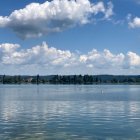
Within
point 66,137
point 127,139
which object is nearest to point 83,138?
point 66,137

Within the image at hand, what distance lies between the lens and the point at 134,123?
147 ft

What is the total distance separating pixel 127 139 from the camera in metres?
33.5

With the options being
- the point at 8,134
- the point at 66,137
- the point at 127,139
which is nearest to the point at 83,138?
the point at 66,137

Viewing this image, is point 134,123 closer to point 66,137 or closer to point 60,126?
point 60,126

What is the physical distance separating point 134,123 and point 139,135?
9.25 metres

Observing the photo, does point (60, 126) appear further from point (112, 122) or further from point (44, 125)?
point (112, 122)

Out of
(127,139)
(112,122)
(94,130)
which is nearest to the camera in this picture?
(127,139)

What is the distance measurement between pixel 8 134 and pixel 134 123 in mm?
15331

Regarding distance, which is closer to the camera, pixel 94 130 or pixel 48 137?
pixel 48 137

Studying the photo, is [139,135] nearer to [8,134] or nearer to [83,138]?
[83,138]

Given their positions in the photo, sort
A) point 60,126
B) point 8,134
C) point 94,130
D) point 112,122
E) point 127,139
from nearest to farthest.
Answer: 1. point 127,139
2. point 8,134
3. point 94,130
4. point 60,126
5. point 112,122

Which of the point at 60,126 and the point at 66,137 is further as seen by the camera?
the point at 60,126

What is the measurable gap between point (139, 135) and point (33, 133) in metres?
9.52

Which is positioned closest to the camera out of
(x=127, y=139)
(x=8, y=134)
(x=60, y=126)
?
(x=127, y=139)
